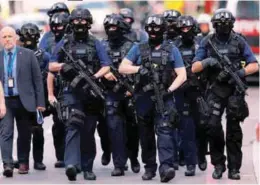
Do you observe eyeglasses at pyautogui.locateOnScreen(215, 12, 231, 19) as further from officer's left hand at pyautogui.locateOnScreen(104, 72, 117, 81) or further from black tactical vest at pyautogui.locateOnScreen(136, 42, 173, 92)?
officer's left hand at pyautogui.locateOnScreen(104, 72, 117, 81)

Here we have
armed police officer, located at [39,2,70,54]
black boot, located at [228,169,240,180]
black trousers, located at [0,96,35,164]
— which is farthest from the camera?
armed police officer, located at [39,2,70,54]

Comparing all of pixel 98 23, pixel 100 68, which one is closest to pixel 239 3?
pixel 98 23

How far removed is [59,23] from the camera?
14.0 meters

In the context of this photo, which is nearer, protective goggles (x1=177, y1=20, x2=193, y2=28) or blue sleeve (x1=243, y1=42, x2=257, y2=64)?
blue sleeve (x1=243, y1=42, x2=257, y2=64)

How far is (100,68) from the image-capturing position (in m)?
12.9

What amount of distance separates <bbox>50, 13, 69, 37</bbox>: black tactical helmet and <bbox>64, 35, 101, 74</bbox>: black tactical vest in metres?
1.11

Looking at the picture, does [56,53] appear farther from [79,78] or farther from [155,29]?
[155,29]

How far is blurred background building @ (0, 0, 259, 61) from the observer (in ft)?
94.2

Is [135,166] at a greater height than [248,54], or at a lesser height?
lesser

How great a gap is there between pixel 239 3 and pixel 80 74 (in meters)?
16.6

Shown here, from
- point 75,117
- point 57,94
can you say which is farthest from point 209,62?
point 57,94

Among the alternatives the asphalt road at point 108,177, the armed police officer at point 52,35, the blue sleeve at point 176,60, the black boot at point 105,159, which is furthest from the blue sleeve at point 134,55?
the black boot at point 105,159

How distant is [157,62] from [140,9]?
120 feet

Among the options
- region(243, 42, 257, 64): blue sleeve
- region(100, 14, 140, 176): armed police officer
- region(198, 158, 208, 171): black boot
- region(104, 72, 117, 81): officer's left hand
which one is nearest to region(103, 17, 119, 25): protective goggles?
region(100, 14, 140, 176): armed police officer
